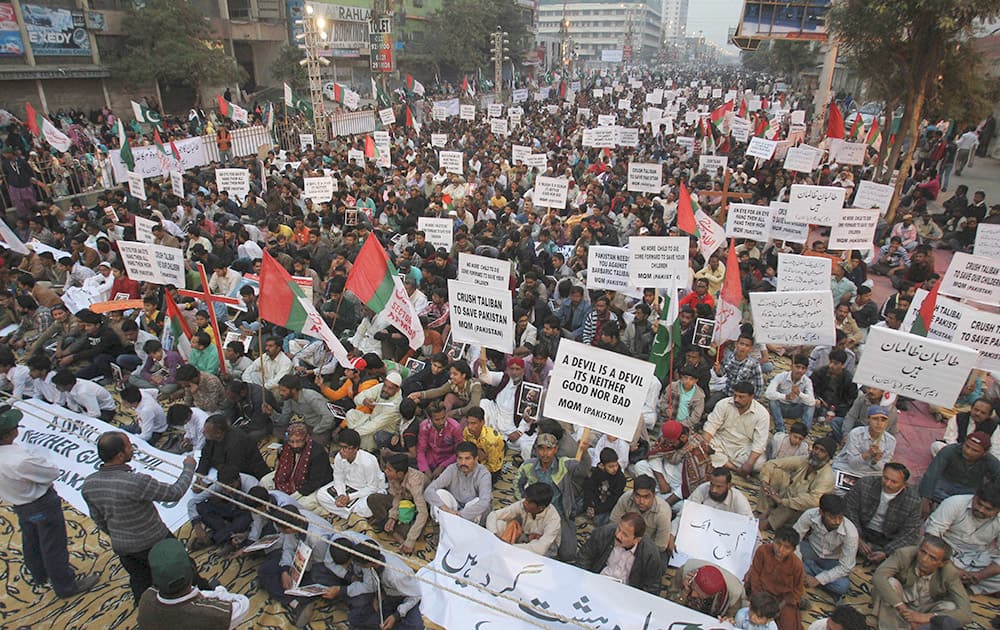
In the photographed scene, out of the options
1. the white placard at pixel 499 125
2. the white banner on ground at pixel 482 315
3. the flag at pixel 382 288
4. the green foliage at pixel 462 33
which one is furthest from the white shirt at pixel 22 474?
the green foliage at pixel 462 33

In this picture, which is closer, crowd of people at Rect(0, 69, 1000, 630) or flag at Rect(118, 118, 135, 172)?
crowd of people at Rect(0, 69, 1000, 630)

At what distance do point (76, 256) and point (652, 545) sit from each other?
1032 centimetres

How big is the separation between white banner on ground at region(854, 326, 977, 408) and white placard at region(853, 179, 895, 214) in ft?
25.2

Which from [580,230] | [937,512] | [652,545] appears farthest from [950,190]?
[652,545]

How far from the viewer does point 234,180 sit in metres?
13.5

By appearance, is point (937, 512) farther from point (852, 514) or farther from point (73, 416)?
point (73, 416)

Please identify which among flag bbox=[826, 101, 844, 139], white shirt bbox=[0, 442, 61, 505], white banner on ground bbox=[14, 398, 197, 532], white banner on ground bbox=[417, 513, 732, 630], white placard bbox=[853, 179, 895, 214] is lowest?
white banner on ground bbox=[14, 398, 197, 532]

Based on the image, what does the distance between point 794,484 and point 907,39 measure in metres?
12.4

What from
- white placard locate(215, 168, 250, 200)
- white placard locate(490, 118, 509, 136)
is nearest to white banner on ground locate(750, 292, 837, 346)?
white placard locate(215, 168, 250, 200)

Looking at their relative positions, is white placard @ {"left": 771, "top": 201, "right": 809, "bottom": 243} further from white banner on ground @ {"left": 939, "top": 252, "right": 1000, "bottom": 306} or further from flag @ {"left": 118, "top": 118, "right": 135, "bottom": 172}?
flag @ {"left": 118, "top": 118, "right": 135, "bottom": 172}

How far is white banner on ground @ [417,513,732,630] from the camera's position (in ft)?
12.6

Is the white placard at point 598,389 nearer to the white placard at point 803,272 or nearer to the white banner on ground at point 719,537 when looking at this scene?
the white banner on ground at point 719,537

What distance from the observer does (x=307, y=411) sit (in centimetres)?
669

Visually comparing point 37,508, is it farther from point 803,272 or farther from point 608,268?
point 803,272
